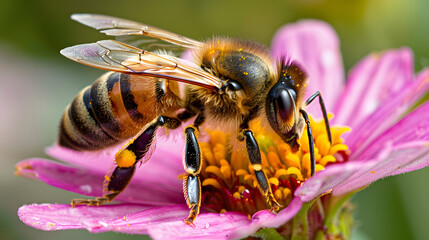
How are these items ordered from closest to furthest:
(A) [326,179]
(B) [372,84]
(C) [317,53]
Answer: (A) [326,179]
(B) [372,84]
(C) [317,53]

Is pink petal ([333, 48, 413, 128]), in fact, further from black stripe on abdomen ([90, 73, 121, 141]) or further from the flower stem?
black stripe on abdomen ([90, 73, 121, 141])

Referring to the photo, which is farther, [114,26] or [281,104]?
[114,26]

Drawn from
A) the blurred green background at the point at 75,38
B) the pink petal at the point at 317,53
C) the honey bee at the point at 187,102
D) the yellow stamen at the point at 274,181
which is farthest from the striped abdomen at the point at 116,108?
the blurred green background at the point at 75,38

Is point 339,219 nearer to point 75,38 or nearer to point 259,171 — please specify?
point 259,171

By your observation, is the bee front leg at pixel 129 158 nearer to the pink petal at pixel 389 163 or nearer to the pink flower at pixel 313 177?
the pink flower at pixel 313 177

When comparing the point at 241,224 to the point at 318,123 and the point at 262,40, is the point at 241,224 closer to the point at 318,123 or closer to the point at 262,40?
the point at 318,123

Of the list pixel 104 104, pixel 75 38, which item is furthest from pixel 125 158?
pixel 75 38

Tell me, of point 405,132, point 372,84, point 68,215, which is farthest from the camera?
point 372,84
